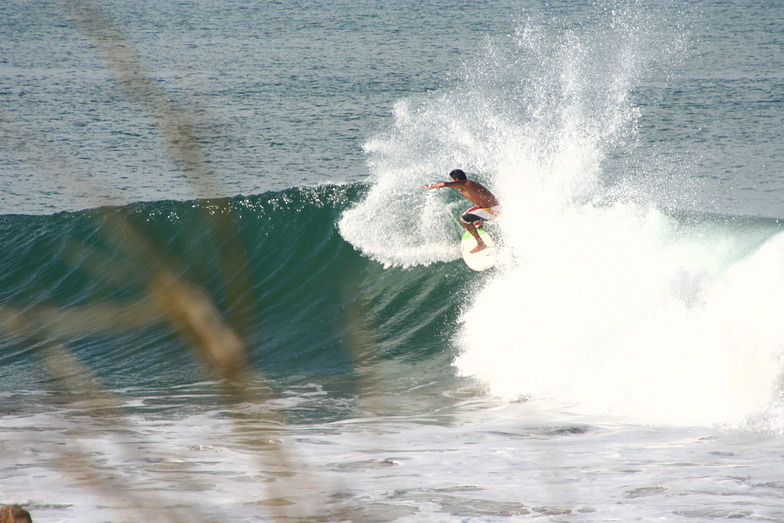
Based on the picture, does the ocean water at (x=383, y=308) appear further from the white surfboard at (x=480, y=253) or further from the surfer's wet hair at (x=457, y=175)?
the surfer's wet hair at (x=457, y=175)

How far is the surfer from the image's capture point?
1159 cm

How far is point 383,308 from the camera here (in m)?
13.2

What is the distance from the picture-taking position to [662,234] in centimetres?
1215

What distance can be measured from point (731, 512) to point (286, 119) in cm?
2475

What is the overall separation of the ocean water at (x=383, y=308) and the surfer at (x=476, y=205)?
0.48 m

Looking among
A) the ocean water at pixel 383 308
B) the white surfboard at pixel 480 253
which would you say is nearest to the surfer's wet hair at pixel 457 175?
the white surfboard at pixel 480 253

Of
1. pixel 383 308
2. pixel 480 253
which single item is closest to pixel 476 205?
pixel 480 253

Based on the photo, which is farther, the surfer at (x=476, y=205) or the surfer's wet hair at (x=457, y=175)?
the surfer at (x=476, y=205)

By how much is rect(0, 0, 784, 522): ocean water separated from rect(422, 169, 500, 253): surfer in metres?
0.48

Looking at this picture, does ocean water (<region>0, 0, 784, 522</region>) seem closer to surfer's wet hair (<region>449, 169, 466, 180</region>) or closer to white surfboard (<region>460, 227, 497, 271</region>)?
white surfboard (<region>460, 227, 497, 271</region>)

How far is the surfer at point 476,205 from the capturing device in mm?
11586

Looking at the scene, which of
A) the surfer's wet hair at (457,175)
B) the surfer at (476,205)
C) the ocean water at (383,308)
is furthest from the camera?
the surfer at (476,205)

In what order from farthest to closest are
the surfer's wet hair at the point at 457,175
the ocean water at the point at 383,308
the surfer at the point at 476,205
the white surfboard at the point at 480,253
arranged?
1. the white surfboard at the point at 480,253
2. the surfer at the point at 476,205
3. the surfer's wet hair at the point at 457,175
4. the ocean water at the point at 383,308

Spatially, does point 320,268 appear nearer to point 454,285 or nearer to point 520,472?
point 454,285
